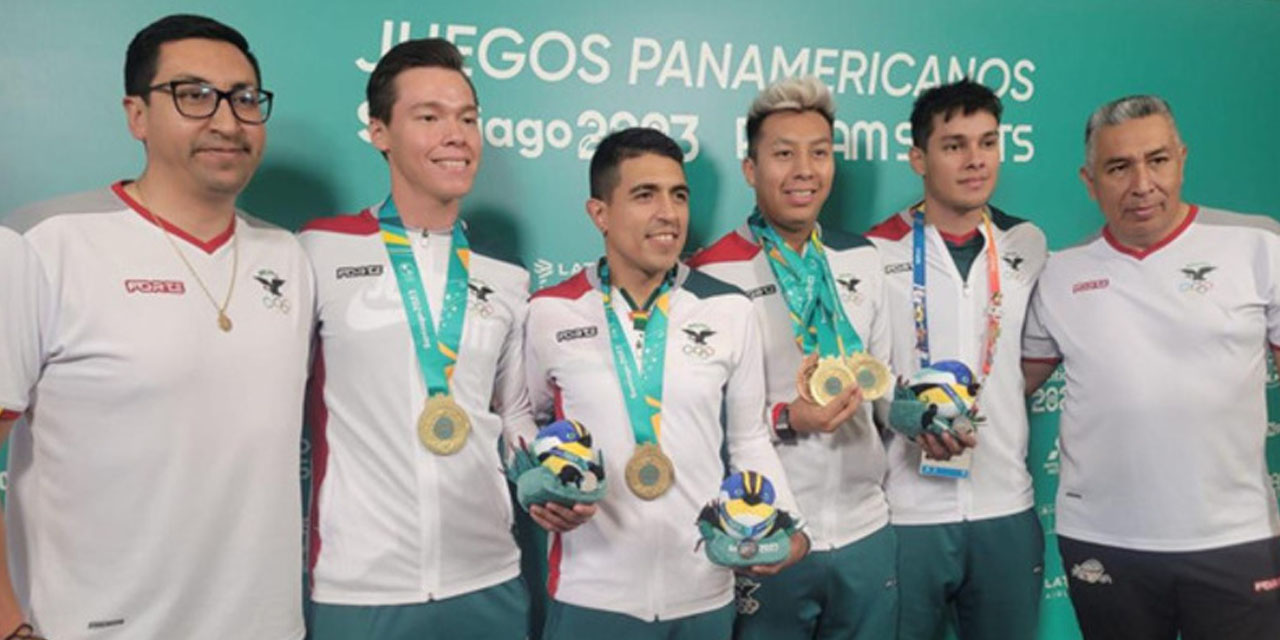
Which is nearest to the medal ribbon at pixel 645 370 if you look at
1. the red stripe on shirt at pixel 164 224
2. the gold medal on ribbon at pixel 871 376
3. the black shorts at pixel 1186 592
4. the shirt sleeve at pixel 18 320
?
the gold medal on ribbon at pixel 871 376

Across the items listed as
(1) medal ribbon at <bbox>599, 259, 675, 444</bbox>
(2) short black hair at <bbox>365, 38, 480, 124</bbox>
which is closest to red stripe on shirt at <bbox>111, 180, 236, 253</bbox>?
(2) short black hair at <bbox>365, 38, 480, 124</bbox>

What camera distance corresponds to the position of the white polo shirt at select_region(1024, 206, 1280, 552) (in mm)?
2625

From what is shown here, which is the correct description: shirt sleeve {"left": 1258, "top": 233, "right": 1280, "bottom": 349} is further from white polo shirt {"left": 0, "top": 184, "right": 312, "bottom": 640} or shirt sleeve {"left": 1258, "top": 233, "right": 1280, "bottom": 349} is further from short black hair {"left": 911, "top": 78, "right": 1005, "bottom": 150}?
white polo shirt {"left": 0, "top": 184, "right": 312, "bottom": 640}

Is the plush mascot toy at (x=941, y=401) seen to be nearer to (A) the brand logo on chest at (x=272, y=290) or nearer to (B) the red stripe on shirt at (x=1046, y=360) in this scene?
(B) the red stripe on shirt at (x=1046, y=360)

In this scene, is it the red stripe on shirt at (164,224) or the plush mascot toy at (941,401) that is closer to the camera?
the red stripe on shirt at (164,224)

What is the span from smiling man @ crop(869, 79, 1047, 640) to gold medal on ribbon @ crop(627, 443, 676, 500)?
94 cm

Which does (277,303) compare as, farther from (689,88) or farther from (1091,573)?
(1091,573)

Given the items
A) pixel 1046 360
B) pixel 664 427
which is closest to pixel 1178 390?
pixel 1046 360

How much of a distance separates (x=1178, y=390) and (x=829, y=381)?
1081mm

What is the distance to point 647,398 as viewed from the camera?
2.31 meters

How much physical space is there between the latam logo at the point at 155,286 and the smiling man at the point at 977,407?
2.02 metres

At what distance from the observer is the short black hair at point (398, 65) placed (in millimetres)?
2311

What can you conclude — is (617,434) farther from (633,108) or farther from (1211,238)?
(1211,238)

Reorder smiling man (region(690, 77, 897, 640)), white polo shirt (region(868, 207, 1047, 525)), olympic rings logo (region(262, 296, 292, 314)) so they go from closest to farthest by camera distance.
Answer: olympic rings logo (region(262, 296, 292, 314)), smiling man (region(690, 77, 897, 640)), white polo shirt (region(868, 207, 1047, 525))
